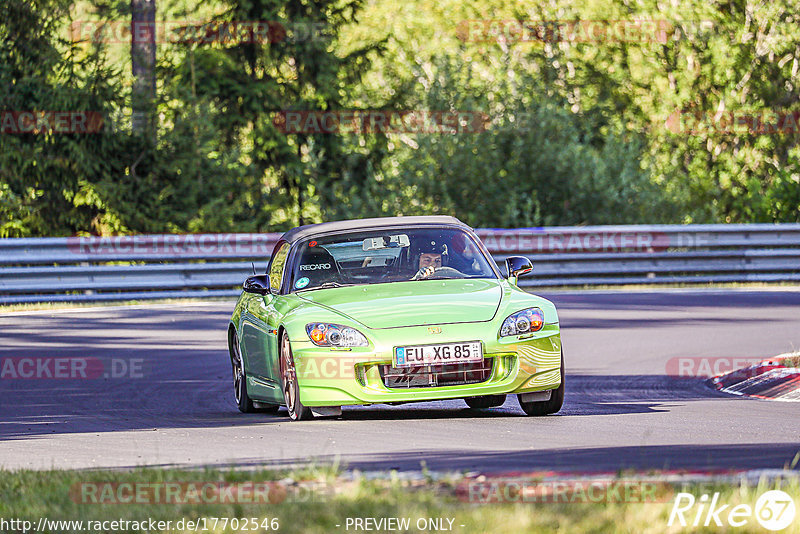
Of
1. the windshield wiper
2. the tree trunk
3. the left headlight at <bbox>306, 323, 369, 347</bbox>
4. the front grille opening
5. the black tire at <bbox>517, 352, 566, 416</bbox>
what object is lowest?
the black tire at <bbox>517, 352, 566, 416</bbox>

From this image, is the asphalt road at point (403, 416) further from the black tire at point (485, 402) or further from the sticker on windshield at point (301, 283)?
the sticker on windshield at point (301, 283)

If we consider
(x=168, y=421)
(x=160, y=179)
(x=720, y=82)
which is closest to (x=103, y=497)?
(x=168, y=421)

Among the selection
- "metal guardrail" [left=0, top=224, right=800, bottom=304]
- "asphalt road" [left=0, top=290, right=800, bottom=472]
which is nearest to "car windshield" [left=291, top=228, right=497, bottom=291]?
"asphalt road" [left=0, top=290, right=800, bottom=472]

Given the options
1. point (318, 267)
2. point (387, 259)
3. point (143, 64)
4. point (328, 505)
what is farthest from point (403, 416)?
point (143, 64)

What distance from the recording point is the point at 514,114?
3509 cm

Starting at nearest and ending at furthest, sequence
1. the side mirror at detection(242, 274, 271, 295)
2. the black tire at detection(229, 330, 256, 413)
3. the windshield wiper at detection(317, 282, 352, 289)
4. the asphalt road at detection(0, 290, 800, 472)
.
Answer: the asphalt road at detection(0, 290, 800, 472) < the windshield wiper at detection(317, 282, 352, 289) < the side mirror at detection(242, 274, 271, 295) < the black tire at detection(229, 330, 256, 413)

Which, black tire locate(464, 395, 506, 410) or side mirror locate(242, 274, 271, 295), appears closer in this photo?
black tire locate(464, 395, 506, 410)

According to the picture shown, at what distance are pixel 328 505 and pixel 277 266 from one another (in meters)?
6.06

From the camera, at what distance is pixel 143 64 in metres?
31.8

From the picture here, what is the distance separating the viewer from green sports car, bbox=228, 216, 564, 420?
32.3ft

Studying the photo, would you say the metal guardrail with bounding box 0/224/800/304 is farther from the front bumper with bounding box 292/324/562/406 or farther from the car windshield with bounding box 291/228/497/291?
the front bumper with bounding box 292/324/562/406

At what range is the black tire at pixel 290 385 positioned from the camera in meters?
10.2

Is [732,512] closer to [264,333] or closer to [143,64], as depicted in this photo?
[264,333]

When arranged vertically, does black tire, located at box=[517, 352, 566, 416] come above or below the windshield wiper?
below
